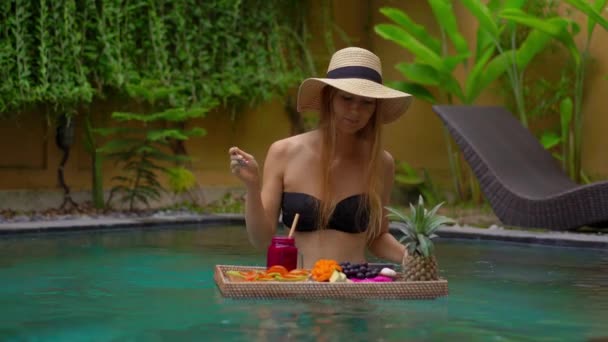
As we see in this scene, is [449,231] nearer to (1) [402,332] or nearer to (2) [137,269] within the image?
(2) [137,269]

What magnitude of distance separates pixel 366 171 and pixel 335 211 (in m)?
0.25

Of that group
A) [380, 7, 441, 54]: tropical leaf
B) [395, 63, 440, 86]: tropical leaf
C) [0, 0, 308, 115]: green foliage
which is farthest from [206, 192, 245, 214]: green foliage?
[380, 7, 441, 54]: tropical leaf

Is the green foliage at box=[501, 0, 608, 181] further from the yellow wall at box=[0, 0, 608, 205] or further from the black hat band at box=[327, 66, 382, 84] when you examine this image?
the black hat band at box=[327, 66, 382, 84]

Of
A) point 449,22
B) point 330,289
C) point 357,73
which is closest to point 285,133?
point 449,22

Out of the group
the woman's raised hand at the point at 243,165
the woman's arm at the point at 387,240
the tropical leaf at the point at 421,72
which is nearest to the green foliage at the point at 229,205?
the tropical leaf at the point at 421,72

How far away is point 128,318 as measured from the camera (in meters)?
4.64

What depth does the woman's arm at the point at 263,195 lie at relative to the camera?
4.47 meters

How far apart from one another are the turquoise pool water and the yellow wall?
3513mm

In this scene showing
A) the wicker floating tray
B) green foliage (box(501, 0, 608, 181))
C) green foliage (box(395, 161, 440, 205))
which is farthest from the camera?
green foliage (box(395, 161, 440, 205))

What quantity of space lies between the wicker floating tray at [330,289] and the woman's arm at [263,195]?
0.29 m

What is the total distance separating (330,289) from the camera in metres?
4.61

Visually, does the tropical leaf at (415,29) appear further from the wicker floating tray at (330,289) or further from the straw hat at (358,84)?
the wicker floating tray at (330,289)

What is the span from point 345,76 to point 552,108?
7821 mm

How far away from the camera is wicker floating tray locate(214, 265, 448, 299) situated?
4602 mm
